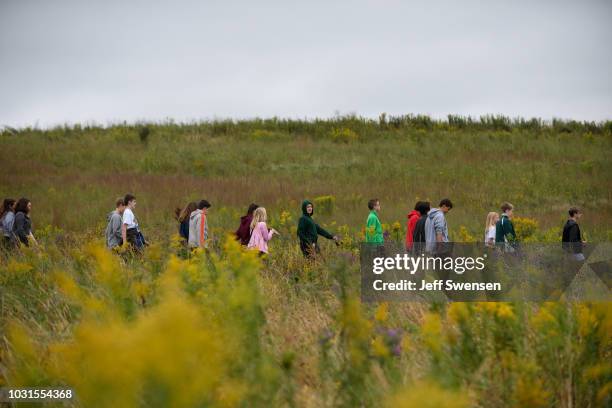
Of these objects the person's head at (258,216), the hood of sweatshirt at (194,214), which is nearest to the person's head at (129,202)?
the hood of sweatshirt at (194,214)

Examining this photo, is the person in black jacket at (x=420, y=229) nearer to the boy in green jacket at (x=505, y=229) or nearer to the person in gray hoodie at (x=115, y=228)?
the boy in green jacket at (x=505, y=229)

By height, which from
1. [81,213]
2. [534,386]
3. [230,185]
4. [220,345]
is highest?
[230,185]

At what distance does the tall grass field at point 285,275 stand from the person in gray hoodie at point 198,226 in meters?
0.59

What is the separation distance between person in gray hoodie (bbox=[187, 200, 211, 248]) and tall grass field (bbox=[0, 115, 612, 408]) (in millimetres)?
588

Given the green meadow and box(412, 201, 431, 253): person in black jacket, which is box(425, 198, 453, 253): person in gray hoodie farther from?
the green meadow

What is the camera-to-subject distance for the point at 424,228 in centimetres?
958

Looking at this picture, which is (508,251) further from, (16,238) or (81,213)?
(81,213)

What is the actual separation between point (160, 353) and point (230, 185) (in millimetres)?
19323

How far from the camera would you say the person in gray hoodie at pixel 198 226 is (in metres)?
9.76

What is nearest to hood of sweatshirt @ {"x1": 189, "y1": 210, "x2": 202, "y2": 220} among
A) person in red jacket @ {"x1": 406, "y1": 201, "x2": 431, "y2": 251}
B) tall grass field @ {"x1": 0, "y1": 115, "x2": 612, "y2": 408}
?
tall grass field @ {"x1": 0, "y1": 115, "x2": 612, "y2": 408}

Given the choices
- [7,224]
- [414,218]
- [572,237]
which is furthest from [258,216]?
[572,237]

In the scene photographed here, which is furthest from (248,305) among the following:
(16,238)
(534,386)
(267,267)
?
(16,238)

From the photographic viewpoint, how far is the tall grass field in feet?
9.85

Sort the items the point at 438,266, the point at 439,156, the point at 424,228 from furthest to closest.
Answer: the point at 439,156, the point at 424,228, the point at 438,266
